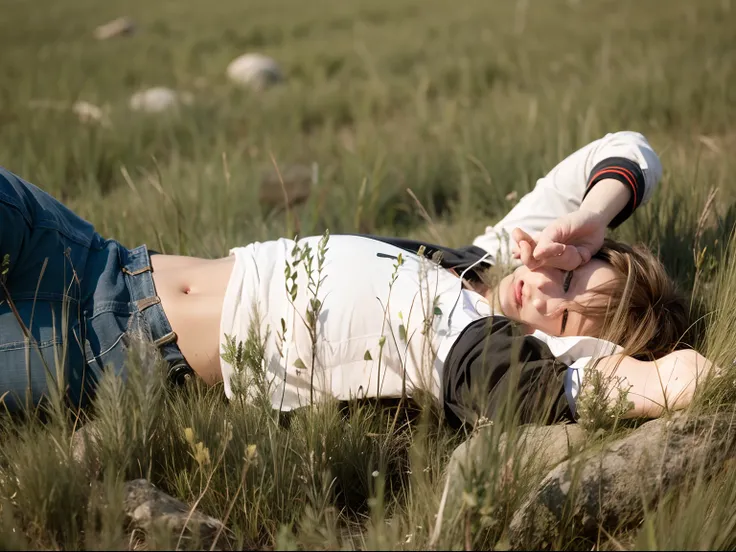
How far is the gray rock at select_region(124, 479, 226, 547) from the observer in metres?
1.26

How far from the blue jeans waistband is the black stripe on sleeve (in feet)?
4.35

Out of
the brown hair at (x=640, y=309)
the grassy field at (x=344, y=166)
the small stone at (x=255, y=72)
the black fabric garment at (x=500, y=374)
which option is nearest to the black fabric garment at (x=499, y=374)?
the black fabric garment at (x=500, y=374)

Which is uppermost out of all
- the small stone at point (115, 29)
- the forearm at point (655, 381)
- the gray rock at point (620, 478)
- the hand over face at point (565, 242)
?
the small stone at point (115, 29)

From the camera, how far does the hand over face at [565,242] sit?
6.09ft

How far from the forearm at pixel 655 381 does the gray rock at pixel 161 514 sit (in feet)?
2.79

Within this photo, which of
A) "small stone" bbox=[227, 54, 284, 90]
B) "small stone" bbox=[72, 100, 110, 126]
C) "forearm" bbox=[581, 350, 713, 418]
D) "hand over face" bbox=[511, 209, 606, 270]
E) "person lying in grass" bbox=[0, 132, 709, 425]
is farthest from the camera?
"small stone" bbox=[227, 54, 284, 90]

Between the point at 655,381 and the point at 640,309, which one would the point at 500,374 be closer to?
the point at 655,381

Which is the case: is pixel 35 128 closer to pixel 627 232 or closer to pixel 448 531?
pixel 627 232

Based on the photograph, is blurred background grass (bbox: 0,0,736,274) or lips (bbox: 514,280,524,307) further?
blurred background grass (bbox: 0,0,736,274)

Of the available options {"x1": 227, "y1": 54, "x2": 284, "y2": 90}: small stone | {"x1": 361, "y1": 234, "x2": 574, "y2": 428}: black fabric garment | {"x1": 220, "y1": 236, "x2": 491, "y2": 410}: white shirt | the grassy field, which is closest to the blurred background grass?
the grassy field

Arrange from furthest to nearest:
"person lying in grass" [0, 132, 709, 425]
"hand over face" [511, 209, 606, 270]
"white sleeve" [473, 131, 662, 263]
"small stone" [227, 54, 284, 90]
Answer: "small stone" [227, 54, 284, 90], "white sleeve" [473, 131, 662, 263], "hand over face" [511, 209, 606, 270], "person lying in grass" [0, 132, 709, 425]

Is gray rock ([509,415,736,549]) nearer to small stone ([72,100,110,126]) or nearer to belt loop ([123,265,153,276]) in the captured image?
belt loop ([123,265,153,276])

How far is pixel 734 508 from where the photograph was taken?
4.52 ft

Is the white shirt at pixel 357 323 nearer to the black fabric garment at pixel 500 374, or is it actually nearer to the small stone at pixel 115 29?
the black fabric garment at pixel 500 374
